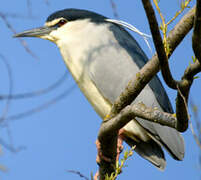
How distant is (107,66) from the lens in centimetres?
227

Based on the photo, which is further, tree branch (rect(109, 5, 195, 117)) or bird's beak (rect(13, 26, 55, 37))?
bird's beak (rect(13, 26, 55, 37))

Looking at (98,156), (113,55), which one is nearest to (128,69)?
(113,55)

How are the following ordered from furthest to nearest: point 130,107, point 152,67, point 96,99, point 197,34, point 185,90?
point 96,99
point 130,107
point 152,67
point 185,90
point 197,34

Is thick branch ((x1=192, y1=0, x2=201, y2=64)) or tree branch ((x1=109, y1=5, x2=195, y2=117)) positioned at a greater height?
thick branch ((x1=192, y1=0, x2=201, y2=64))

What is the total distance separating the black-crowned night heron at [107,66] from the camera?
209 centimetres

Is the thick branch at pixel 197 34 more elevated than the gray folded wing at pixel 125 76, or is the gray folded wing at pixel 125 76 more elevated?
the thick branch at pixel 197 34

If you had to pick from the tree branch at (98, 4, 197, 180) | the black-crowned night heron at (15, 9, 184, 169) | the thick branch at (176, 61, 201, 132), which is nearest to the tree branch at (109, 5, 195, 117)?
the tree branch at (98, 4, 197, 180)

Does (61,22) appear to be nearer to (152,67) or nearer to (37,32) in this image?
(37,32)

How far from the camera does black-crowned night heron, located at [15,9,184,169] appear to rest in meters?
2.09

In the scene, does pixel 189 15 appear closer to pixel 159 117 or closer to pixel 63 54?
pixel 159 117

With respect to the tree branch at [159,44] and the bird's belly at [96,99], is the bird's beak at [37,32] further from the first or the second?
the tree branch at [159,44]

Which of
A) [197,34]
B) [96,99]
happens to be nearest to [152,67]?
[197,34]

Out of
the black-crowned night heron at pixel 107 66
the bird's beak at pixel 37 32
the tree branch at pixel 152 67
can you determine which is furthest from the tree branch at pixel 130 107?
the bird's beak at pixel 37 32

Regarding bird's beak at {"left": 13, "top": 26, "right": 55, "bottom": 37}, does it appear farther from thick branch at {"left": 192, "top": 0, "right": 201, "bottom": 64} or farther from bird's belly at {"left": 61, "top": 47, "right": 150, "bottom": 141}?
thick branch at {"left": 192, "top": 0, "right": 201, "bottom": 64}
